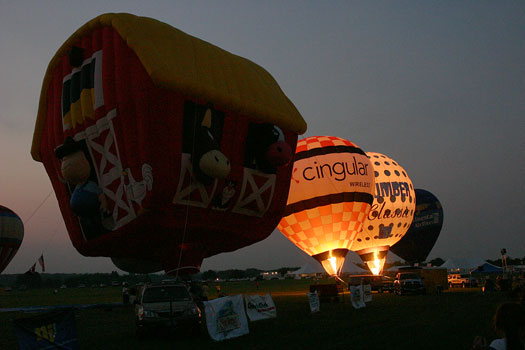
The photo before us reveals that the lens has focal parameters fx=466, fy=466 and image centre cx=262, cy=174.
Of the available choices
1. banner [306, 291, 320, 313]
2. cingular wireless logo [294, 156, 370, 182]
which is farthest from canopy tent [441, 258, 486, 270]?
banner [306, 291, 320, 313]

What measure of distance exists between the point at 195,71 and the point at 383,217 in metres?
22.6

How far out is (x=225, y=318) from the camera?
11.4 meters

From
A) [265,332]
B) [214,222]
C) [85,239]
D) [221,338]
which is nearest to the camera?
[221,338]

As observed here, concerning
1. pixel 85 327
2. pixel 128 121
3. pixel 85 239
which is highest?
pixel 128 121

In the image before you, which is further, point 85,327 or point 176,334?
point 85,327

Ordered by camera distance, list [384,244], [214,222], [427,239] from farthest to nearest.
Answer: [427,239]
[384,244]
[214,222]

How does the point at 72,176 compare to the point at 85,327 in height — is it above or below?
above

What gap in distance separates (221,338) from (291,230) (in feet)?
55.4

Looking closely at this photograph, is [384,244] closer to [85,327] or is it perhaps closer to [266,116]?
[266,116]

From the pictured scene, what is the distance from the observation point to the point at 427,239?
42.9 m

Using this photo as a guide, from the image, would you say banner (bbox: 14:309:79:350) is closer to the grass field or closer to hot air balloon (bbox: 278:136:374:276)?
the grass field

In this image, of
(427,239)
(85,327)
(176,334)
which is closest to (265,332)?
(176,334)

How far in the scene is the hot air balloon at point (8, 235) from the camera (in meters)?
31.8

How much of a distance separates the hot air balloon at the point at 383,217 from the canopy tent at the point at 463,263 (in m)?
28.2
